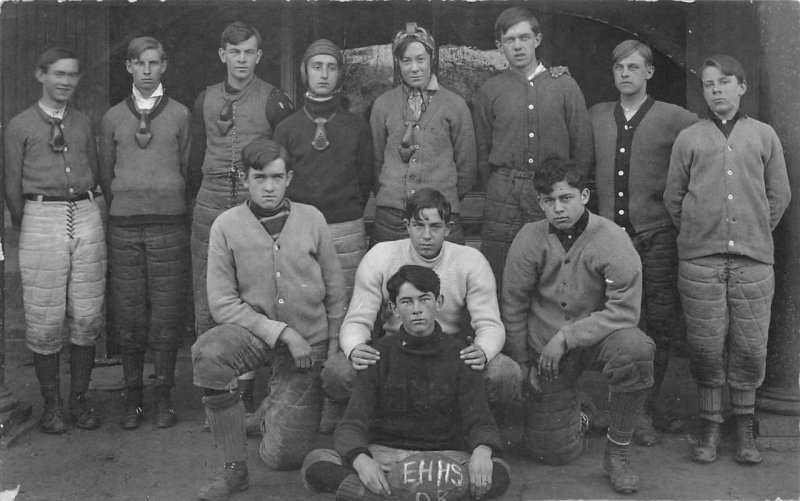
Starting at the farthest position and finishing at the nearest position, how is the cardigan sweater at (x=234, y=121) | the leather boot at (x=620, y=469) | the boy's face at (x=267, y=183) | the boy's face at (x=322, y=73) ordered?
the cardigan sweater at (x=234, y=121) < the boy's face at (x=322, y=73) < the boy's face at (x=267, y=183) < the leather boot at (x=620, y=469)

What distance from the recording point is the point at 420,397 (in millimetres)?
3650

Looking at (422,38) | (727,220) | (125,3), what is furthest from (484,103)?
(125,3)

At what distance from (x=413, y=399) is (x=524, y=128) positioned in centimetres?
163

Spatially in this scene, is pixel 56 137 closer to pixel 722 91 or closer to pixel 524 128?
pixel 524 128

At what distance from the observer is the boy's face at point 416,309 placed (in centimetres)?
362

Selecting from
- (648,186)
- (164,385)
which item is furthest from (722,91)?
(164,385)

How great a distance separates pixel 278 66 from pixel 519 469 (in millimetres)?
3110

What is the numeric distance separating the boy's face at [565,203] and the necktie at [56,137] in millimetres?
2333

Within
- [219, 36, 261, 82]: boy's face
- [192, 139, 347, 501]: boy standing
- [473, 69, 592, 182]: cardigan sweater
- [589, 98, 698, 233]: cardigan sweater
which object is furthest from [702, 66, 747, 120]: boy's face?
[219, 36, 261, 82]: boy's face

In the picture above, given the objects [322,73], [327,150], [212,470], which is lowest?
[212,470]

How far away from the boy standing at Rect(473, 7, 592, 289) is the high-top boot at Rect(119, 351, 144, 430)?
1.90m

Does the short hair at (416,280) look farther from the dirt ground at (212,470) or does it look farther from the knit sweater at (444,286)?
the dirt ground at (212,470)

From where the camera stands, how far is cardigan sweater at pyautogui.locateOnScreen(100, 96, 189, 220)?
15.1 feet

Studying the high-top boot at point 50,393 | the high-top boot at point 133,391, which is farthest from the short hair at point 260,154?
the high-top boot at point 50,393
